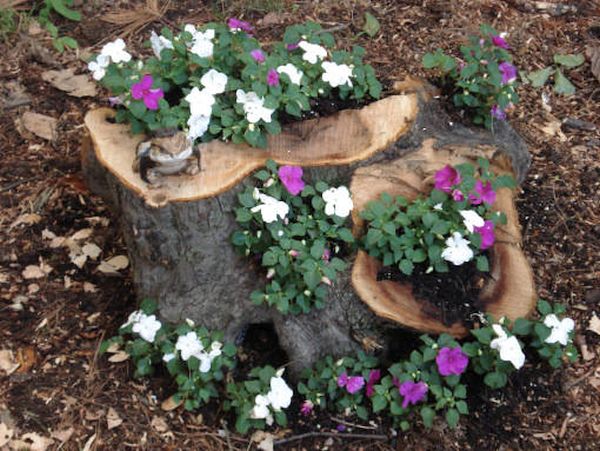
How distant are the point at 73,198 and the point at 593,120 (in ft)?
7.93

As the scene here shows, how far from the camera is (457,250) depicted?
2543 mm

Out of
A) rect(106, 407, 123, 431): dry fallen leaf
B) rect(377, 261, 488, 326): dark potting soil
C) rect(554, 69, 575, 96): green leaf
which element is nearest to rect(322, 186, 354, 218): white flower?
rect(377, 261, 488, 326): dark potting soil

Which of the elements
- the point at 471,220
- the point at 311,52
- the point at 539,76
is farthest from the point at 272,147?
the point at 539,76

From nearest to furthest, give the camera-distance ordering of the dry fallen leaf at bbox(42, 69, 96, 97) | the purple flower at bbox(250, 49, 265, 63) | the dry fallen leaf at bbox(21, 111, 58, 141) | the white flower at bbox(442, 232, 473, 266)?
the white flower at bbox(442, 232, 473, 266)
the purple flower at bbox(250, 49, 265, 63)
the dry fallen leaf at bbox(21, 111, 58, 141)
the dry fallen leaf at bbox(42, 69, 96, 97)

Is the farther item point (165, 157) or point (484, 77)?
point (484, 77)

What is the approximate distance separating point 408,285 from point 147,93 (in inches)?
41.0

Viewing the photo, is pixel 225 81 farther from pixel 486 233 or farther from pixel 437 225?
pixel 486 233

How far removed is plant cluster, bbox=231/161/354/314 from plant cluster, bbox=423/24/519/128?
695 millimetres

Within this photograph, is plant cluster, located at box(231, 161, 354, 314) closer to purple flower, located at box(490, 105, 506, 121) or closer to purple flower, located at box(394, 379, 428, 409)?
purple flower, located at box(394, 379, 428, 409)

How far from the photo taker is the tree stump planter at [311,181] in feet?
8.21

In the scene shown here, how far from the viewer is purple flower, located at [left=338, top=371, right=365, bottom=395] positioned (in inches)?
101

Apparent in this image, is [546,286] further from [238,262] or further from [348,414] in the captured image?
[238,262]

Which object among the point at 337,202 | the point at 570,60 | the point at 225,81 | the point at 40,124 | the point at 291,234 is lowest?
the point at 40,124

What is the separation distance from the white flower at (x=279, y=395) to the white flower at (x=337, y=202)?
56 cm
